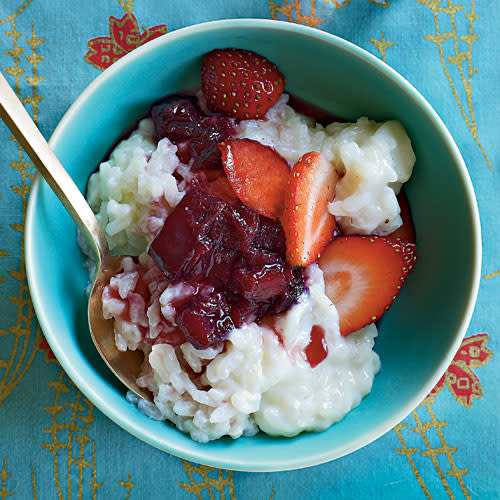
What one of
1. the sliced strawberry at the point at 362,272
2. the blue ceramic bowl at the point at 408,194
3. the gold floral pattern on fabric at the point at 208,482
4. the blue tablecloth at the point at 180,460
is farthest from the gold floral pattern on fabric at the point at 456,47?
the gold floral pattern on fabric at the point at 208,482

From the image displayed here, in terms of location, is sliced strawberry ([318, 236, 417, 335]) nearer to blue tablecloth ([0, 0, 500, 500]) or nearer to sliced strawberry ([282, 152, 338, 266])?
sliced strawberry ([282, 152, 338, 266])

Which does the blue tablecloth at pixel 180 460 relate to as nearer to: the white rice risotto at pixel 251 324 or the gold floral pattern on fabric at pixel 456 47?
the gold floral pattern on fabric at pixel 456 47

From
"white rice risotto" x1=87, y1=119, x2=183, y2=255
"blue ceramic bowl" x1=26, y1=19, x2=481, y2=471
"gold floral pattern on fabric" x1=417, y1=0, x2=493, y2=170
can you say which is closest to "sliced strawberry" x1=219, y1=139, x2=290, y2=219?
"white rice risotto" x1=87, y1=119, x2=183, y2=255

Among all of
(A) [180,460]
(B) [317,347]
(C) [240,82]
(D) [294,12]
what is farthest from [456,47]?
(A) [180,460]

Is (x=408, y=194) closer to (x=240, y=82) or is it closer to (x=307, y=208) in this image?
(x=307, y=208)

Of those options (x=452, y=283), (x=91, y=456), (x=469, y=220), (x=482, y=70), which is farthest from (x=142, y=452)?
(x=482, y=70)
